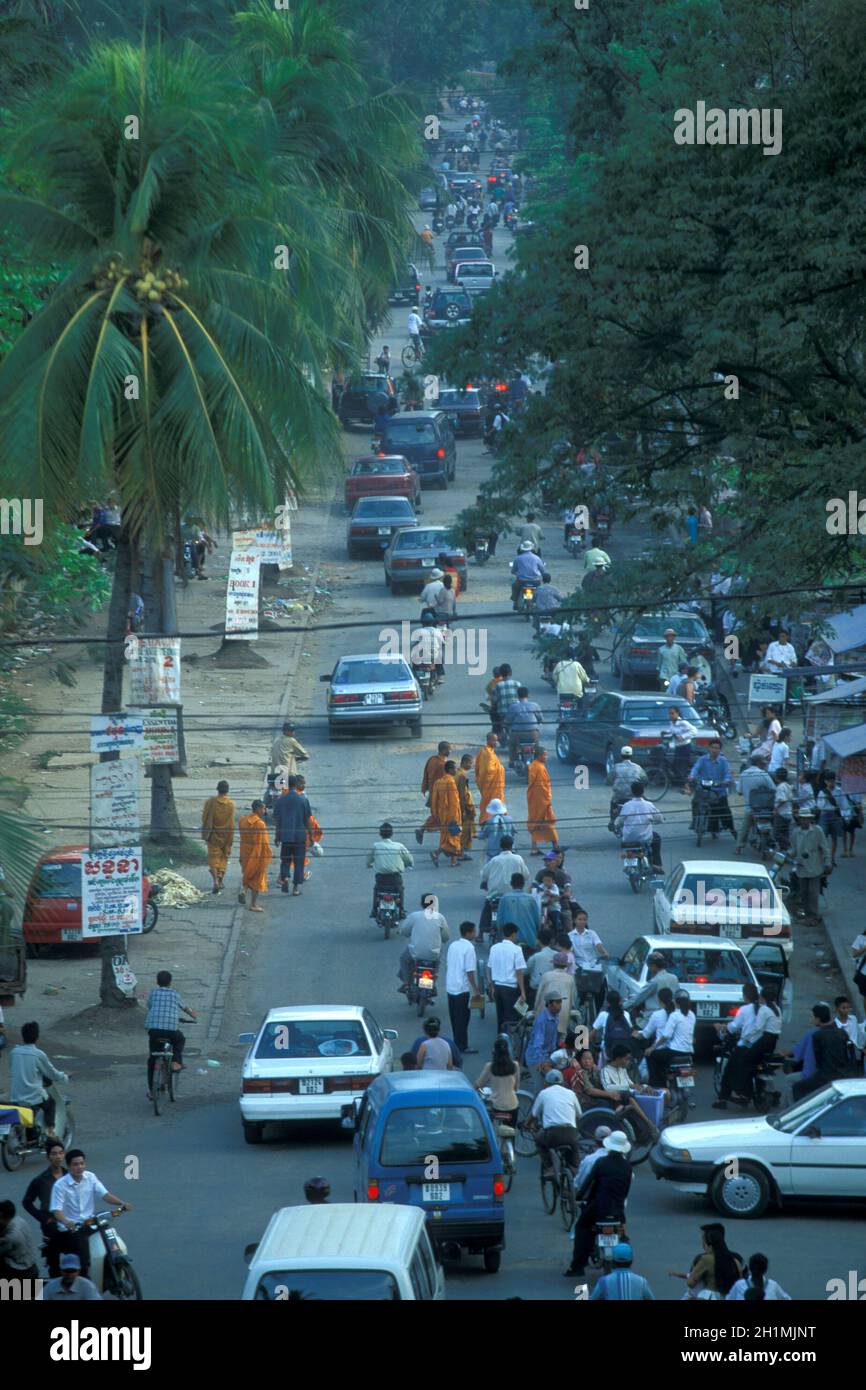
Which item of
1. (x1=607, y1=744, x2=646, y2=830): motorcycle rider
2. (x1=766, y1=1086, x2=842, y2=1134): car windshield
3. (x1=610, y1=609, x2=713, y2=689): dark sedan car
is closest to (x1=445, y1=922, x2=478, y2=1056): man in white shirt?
(x1=766, y1=1086, x2=842, y2=1134): car windshield

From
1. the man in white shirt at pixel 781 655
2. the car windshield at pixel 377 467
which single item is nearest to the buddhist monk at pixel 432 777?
the man in white shirt at pixel 781 655

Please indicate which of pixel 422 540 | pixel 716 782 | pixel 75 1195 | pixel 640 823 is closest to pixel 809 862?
pixel 640 823

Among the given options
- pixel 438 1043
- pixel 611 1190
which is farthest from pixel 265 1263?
pixel 438 1043

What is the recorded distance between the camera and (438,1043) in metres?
19.3

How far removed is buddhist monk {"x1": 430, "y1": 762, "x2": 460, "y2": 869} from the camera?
2870 centimetres

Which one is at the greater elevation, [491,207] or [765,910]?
[491,207]

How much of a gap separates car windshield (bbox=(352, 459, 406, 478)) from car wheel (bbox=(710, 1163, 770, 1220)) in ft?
116

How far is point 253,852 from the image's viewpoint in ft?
91.6

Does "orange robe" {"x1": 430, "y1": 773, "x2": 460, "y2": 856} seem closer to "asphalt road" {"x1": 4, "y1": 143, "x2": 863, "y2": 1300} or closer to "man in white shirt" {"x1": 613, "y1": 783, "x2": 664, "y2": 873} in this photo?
"asphalt road" {"x1": 4, "y1": 143, "x2": 863, "y2": 1300}

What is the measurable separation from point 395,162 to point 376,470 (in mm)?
7870

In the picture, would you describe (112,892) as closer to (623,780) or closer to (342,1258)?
(623,780)

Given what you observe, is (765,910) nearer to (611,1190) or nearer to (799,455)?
(799,455)

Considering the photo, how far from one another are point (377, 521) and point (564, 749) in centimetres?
1547

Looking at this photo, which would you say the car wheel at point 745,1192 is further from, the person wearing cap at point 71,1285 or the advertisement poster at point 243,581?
the advertisement poster at point 243,581
